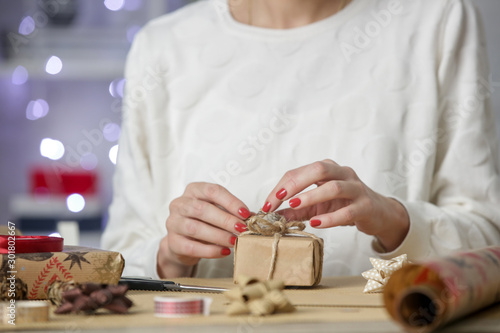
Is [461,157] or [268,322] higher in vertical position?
[461,157]

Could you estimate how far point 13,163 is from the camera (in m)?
2.90

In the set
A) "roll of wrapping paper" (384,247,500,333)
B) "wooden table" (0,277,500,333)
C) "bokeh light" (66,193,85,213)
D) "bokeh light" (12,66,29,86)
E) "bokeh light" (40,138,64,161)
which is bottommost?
"bokeh light" (66,193,85,213)

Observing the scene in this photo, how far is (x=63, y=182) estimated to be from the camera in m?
2.57

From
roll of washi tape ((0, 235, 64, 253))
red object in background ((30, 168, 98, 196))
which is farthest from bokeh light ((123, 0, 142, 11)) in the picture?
roll of washi tape ((0, 235, 64, 253))

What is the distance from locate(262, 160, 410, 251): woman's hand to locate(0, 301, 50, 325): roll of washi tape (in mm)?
359

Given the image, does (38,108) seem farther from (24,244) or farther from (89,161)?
(24,244)

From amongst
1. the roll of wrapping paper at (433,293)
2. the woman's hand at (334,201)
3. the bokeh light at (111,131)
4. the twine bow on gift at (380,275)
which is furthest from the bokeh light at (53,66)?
the roll of wrapping paper at (433,293)

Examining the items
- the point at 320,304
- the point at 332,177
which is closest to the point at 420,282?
the point at 320,304

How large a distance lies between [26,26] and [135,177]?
1.76 m

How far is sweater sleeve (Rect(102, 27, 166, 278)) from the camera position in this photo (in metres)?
1.33

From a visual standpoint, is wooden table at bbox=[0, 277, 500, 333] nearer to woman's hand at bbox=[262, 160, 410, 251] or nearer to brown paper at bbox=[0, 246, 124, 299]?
brown paper at bbox=[0, 246, 124, 299]

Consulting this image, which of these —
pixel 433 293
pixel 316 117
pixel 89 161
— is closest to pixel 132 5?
pixel 89 161

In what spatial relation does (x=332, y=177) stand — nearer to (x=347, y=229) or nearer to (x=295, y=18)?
(x=347, y=229)

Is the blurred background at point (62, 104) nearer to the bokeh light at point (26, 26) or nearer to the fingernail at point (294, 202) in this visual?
the bokeh light at point (26, 26)
